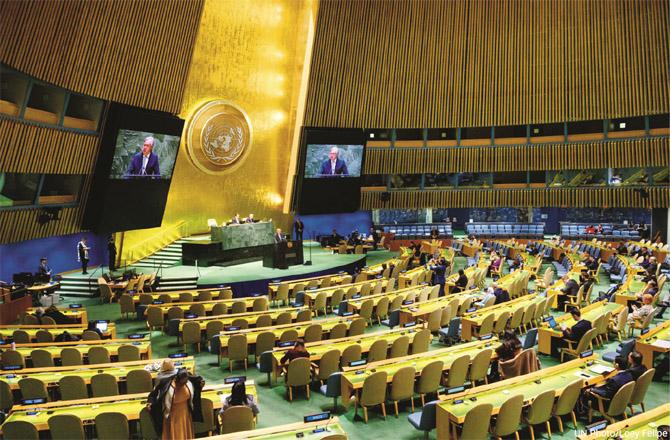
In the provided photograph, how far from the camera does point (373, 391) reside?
6691mm

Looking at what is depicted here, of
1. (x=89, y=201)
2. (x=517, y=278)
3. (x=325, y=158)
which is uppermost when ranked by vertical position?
(x=325, y=158)

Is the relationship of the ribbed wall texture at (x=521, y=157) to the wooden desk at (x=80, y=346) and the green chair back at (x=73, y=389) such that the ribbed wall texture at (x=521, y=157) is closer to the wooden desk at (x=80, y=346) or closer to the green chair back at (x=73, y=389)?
the wooden desk at (x=80, y=346)

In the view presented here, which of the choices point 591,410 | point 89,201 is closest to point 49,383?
point 591,410

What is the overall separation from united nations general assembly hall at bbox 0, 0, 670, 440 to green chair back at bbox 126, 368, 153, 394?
19 millimetres

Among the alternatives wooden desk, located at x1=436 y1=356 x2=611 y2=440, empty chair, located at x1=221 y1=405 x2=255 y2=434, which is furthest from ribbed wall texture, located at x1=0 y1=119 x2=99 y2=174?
wooden desk, located at x1=436 y1=356 x2=611 y2=440

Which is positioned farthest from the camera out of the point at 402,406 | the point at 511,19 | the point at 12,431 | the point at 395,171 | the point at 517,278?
the point at 395,171

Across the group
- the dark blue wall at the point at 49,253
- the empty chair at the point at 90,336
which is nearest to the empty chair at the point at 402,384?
the empty chair at the point at 90,336

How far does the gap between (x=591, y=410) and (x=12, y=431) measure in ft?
22.1

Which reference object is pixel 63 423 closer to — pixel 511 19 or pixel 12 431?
pixel 12 431

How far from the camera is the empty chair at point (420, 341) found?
8.69m

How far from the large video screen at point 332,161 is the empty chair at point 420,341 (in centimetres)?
1456

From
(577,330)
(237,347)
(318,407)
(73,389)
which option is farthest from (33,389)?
(577,330)

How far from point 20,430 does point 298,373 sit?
3.51 metres

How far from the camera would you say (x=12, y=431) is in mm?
5207
